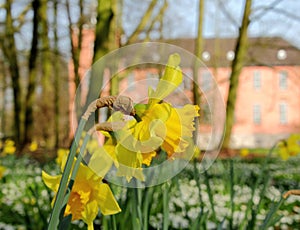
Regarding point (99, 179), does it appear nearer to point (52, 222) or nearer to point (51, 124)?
point (52, 222)

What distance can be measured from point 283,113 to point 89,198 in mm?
34230

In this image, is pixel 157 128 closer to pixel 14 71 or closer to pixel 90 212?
pixel 90 212

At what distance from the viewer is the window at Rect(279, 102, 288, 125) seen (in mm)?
33531

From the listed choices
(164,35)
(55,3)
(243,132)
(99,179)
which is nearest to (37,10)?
(55,3)

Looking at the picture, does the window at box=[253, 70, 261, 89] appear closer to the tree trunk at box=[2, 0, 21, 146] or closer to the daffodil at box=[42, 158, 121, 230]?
the tree trunk at box=[2, 0, 21, 146]

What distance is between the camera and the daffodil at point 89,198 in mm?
828

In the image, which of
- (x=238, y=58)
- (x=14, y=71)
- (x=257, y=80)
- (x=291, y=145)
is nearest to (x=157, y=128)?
(x=291, y=145)

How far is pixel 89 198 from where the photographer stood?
2.76 ft

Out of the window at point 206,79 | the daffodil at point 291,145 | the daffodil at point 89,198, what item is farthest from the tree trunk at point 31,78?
the daffodil at point 89,198

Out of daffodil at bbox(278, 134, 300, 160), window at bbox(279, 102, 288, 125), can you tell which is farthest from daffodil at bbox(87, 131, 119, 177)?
window at bbox(279, 102, 288, 125)

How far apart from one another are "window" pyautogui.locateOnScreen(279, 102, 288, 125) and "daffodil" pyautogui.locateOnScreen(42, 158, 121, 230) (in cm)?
3370

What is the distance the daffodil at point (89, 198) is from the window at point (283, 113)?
33696 millimetres

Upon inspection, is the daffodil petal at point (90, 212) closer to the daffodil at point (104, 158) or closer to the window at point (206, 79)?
the daffodil at point (104, 158)

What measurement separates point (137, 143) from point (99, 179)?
0.41 feet
